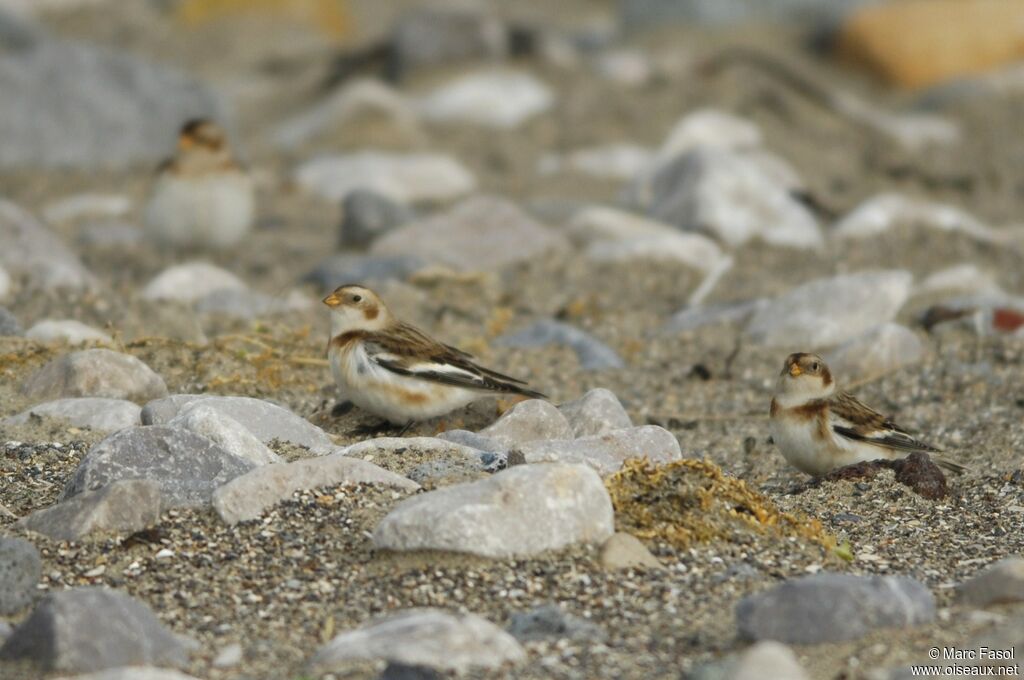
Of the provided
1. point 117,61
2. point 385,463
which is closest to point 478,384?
point 385,463

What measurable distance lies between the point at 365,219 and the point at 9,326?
133 inches

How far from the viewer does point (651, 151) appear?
1221 cm

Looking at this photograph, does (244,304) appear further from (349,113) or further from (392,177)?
(349,113)

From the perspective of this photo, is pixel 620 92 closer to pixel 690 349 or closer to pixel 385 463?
pixel 690 349

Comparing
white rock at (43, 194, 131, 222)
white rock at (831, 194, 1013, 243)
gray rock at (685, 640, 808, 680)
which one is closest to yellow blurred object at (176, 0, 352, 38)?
white rock at (43, 194, 131, 222)

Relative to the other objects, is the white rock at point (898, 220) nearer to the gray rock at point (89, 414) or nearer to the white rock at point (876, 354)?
the white rock at point (876, 354)

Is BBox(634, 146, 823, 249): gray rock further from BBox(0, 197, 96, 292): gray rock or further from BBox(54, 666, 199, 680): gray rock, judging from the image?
BBox(54, 666, 199, 680): gray rock

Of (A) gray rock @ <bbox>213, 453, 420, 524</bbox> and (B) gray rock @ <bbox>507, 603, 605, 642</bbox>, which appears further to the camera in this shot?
(A) gray rock @ <bbox>213, 453, 420, 524</bbox>

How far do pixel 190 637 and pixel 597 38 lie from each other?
44.8 feet

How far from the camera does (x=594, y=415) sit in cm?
529

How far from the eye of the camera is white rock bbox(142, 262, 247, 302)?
755 cm

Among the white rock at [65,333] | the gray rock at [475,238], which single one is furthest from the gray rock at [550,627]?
the gray rock at [475,238]

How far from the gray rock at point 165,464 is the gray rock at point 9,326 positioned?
1848 mm

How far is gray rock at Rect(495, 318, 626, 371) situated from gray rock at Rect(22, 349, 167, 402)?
6.23ft
